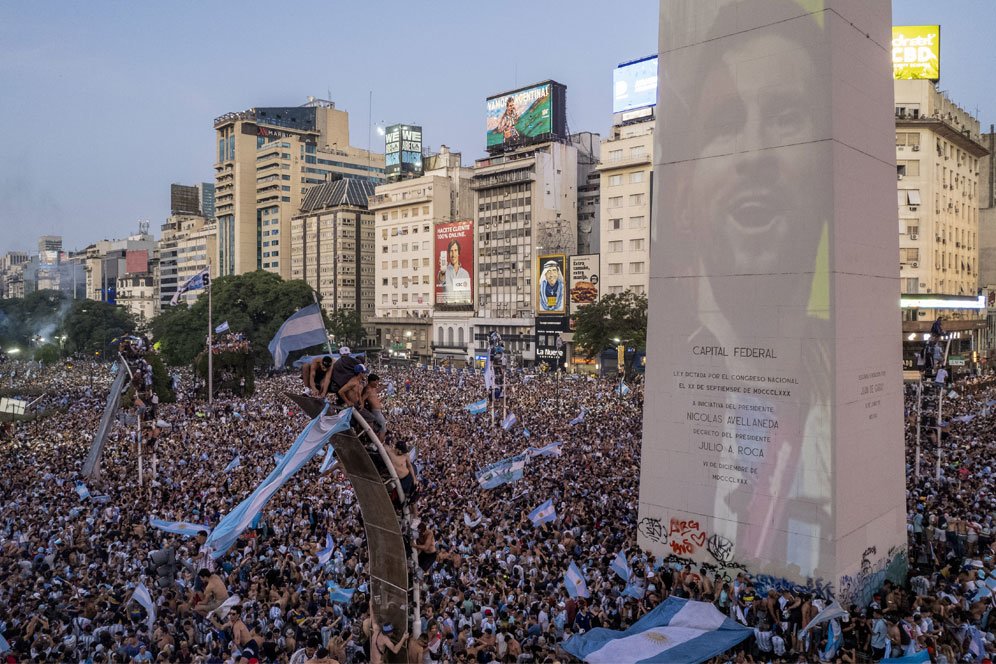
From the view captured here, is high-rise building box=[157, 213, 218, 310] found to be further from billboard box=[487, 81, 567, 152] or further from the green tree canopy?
billboard box=[487, 81, 567, 152]

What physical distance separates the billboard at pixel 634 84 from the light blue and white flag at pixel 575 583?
2402 inches

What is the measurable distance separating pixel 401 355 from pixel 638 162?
39.8m

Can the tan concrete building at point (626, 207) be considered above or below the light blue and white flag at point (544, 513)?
above

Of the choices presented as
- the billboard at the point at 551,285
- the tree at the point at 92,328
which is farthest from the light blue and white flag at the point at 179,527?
the tree at the point at 92,328

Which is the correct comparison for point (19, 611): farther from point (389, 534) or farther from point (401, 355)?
point (401, 355)

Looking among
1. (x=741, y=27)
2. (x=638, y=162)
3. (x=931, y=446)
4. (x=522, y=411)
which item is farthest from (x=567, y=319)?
(x=741, y=27)

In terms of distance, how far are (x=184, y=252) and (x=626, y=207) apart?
328 feet

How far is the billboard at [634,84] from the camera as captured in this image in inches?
2682

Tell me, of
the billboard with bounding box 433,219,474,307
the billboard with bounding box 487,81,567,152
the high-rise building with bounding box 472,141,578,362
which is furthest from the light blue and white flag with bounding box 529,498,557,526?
the billboard with bounding box 433,219,474,307

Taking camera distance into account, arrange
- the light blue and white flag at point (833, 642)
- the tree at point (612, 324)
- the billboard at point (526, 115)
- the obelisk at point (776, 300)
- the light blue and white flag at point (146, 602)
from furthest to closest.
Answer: the billboard at point (526, 115) → the tree at point (612, 324) → the obelisk at point (776, 300) → the light blue and white flag at point (146, 602) → the light blue and white flag at point (833, 642)

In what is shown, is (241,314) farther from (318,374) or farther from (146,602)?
(318,374)

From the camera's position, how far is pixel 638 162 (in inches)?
2694

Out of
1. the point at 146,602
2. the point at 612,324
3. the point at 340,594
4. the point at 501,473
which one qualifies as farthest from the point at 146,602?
the point at 612,324

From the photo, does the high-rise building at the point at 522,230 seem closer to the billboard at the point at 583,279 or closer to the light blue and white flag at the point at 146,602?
the billboard at the point at 583,279
